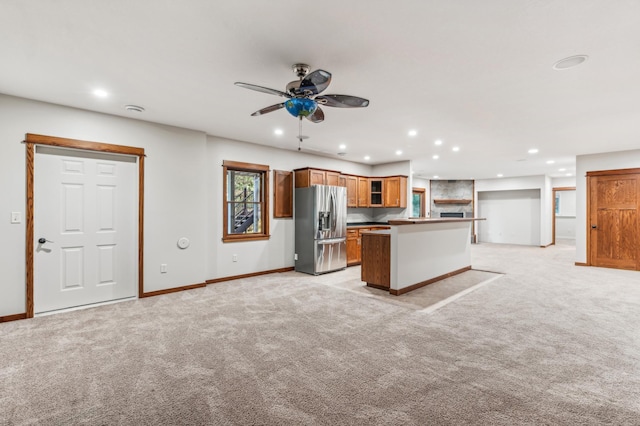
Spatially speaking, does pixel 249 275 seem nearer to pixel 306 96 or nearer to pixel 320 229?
pixel 320 229

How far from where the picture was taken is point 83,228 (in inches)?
158

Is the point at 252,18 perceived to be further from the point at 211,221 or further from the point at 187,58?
the point at 211,221

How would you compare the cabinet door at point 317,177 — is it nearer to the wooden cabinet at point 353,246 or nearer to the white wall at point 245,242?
the white wall at point 245,242

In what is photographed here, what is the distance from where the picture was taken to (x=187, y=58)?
268 centimetres

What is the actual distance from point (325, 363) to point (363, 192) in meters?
5.92

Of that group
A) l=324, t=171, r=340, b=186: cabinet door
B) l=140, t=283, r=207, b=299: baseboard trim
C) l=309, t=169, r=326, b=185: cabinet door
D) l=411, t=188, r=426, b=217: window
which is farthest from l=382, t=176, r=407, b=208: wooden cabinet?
l=140, t=283, r=207, b=299: baseboard trim

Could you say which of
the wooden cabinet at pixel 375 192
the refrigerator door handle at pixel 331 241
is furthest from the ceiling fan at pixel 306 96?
the wooden cabinet at pixel 375 192

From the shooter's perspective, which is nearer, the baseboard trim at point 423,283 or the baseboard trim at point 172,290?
the baseboard trim at point 172,290

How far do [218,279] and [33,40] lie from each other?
397 cm

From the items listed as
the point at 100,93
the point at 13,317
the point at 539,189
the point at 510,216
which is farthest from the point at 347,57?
the point at 510,216

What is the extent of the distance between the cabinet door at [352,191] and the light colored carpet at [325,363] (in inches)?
146

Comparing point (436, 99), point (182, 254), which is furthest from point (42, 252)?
point (436, 99)

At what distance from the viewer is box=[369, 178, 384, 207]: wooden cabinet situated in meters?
8.18

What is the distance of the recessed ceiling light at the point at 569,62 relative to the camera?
8.49 ft
